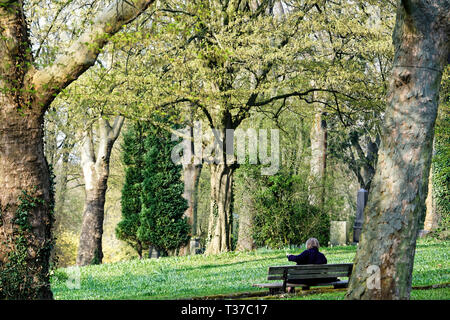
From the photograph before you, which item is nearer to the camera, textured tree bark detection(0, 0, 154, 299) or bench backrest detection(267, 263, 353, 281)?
bench backrest detection(267, 263, 353, 281)

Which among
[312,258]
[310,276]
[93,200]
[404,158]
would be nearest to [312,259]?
[312,258]

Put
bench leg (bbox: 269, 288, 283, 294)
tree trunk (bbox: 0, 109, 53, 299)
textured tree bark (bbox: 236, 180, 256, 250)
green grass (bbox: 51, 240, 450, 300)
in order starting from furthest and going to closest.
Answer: textured tree bark (bbox: 236, 180, 256, 250)
green grass (bbox: 51, 240, 450, 300)
bench leg (bbox: 269, 288, 283, 294)
tree trunk (bbox: 0, 109, 53, 299)

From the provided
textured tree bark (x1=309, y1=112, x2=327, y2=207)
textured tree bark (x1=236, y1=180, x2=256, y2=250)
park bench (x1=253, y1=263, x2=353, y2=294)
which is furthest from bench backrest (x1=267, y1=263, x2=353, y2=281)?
textured tree bark (x1=309, y1=112, x2=327, y2=207)

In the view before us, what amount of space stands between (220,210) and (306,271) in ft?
34.2

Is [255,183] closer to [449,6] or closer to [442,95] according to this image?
[442,95]

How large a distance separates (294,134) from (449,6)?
23852 mm

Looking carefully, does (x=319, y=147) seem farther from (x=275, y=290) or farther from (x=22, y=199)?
(x=22, y=199)

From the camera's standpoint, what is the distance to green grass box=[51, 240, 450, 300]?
1170cm

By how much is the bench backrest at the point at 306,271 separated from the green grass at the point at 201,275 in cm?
32

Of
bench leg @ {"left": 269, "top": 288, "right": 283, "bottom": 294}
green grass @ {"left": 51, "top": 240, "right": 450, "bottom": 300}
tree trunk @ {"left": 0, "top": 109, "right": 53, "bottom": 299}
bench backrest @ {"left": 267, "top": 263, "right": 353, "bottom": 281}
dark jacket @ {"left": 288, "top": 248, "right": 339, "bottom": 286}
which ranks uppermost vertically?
tree trunk @ {"left": 0, "top": 109, "right": 53, "bottom": 299}

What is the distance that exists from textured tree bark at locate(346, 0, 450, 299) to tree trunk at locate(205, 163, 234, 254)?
489 inches

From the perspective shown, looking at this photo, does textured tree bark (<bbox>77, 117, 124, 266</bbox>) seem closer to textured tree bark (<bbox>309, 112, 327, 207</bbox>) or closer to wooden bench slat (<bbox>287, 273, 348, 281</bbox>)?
textured tree bark (<bbox>309, 112, 327, 207</bbox>)

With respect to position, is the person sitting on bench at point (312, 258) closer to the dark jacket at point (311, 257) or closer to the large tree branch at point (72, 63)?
the dark jacket at point (311, 257)
